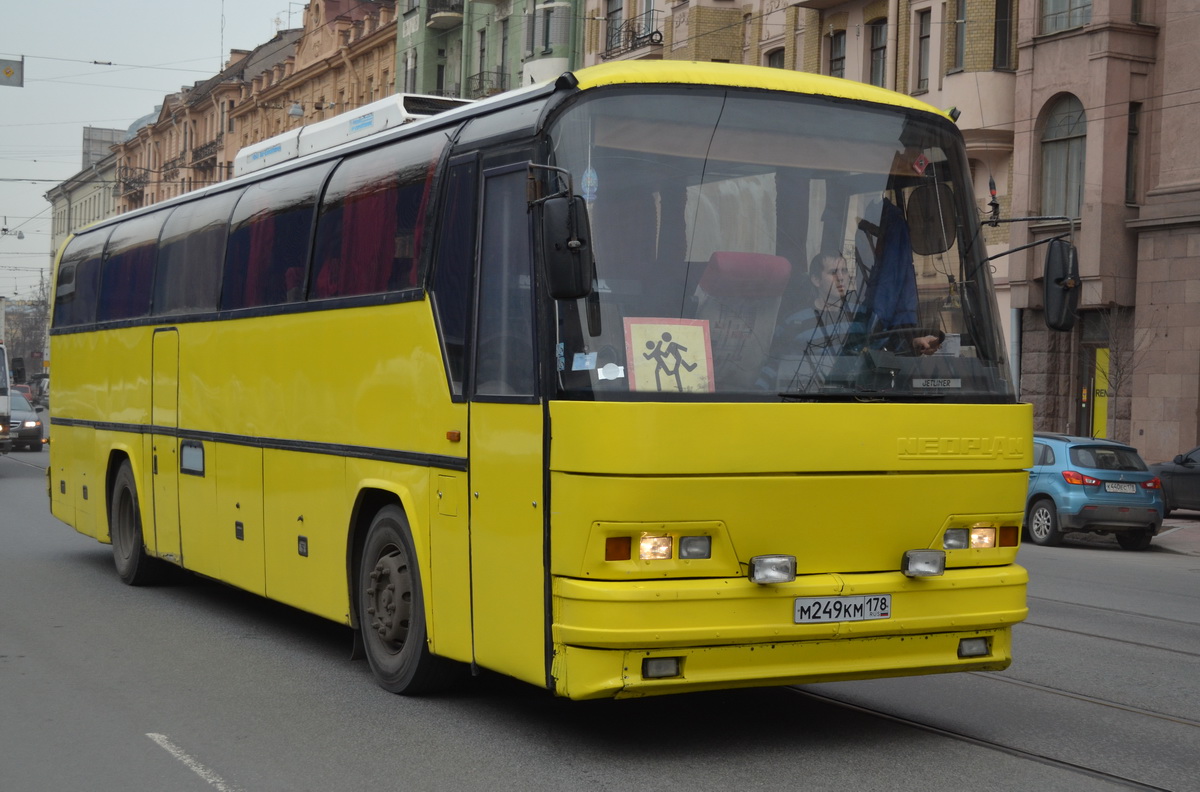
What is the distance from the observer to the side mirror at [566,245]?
21.2 feet

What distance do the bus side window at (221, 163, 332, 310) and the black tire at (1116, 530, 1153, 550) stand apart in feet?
49.2

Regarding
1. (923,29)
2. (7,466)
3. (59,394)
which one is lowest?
(7,466)

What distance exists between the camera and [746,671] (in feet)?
22.6

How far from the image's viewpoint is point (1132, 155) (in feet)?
101

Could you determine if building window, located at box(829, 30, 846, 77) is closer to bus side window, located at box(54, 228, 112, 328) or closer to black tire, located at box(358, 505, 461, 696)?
bus side window, located at box(54, 228, 112, 328)

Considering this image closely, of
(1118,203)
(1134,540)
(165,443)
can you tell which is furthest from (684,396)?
(1118,203)

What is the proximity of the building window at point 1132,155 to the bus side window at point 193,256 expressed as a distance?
22.4 metres

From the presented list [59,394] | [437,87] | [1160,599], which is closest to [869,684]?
[1160,599]

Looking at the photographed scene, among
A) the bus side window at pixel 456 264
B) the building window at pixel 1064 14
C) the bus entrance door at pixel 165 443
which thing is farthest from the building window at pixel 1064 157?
the bus side window at pixel 456 264

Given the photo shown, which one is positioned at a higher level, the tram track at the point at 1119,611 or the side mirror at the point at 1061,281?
the side mirror at the point at 1061,281

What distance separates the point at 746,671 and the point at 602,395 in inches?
52.6

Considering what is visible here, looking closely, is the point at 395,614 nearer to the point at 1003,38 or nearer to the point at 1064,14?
the point at 1064,14

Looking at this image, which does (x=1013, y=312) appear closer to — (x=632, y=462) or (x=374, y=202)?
(x=374, y=202)

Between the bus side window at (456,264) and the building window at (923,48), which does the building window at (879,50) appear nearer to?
the building window at (923,48)
